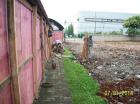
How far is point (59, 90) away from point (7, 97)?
4751 mm

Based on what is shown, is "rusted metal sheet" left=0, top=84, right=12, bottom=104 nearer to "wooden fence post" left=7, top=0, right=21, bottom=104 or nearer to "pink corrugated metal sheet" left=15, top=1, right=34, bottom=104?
"wooden fence post" left=7, top=0, right=21, bottom=104

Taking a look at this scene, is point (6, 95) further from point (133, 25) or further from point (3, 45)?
point (133, 25)

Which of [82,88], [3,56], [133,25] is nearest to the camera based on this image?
[3,56]

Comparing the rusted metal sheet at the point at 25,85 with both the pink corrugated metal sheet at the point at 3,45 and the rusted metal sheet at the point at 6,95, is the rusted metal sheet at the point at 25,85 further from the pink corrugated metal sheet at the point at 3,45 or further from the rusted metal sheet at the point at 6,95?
the pink corrugated metal sheet at the point at 3,45

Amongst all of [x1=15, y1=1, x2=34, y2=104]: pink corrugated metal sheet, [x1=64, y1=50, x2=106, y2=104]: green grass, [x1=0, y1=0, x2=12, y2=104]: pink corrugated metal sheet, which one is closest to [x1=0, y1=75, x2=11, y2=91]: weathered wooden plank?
[x1=0, y1=0, x2=12, y2=104]: pink corrugated metal sheet

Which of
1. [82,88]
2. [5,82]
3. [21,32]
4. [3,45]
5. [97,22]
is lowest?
[82,88]

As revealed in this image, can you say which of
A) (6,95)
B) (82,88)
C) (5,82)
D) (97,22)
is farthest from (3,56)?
(97,22)

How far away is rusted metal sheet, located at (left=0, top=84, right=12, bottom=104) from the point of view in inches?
134

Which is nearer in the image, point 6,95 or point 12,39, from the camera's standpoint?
point 6,95

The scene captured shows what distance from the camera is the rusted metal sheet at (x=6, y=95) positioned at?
3408 mm

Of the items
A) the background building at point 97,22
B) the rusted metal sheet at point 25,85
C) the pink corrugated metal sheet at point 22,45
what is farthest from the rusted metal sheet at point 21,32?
the background building at point 97,22

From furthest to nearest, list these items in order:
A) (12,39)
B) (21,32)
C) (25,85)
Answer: (25,85) → (21,32) → (12,39)

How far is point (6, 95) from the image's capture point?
3.64m

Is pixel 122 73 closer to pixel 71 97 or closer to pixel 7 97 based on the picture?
pixel 71 97
